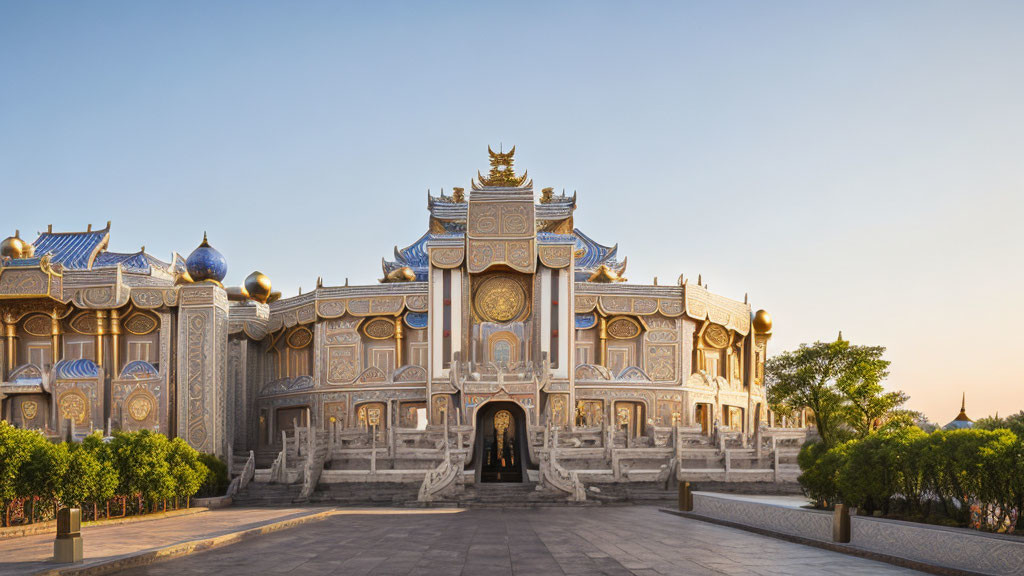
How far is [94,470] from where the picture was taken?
20438mm

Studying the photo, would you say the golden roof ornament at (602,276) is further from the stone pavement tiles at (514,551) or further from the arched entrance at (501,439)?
the stone pavement tiles at (514,551)

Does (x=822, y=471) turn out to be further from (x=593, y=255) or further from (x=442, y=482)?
(x=593, y=255)

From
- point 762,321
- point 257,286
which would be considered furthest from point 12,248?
point 762,321

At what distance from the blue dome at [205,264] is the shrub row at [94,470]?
419 inches

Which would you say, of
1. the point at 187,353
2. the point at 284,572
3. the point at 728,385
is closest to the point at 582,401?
the point at 728,385

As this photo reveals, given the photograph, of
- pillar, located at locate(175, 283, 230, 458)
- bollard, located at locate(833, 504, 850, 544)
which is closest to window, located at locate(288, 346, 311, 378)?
pillar, located at locate(175, 283, 230, 458)

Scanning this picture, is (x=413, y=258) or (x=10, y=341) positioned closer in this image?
(x=10, y=341)

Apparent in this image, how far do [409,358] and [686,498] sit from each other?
61.2ft

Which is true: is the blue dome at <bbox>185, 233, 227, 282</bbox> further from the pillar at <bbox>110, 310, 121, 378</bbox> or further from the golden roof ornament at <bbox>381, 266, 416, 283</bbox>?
Answer: the golden roof ornament at <bbox>381, 266, 416, 283</bbox>

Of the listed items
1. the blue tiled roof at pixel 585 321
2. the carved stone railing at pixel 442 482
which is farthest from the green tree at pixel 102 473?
the blue tiled roof at pixel 585 321

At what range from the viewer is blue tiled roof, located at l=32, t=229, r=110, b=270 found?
3841cm

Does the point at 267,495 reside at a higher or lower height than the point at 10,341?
lower

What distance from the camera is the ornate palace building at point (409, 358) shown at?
101 feet

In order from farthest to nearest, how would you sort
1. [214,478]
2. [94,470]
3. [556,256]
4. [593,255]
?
[593,255] → [556,256] → [214,478] → [94,470]
